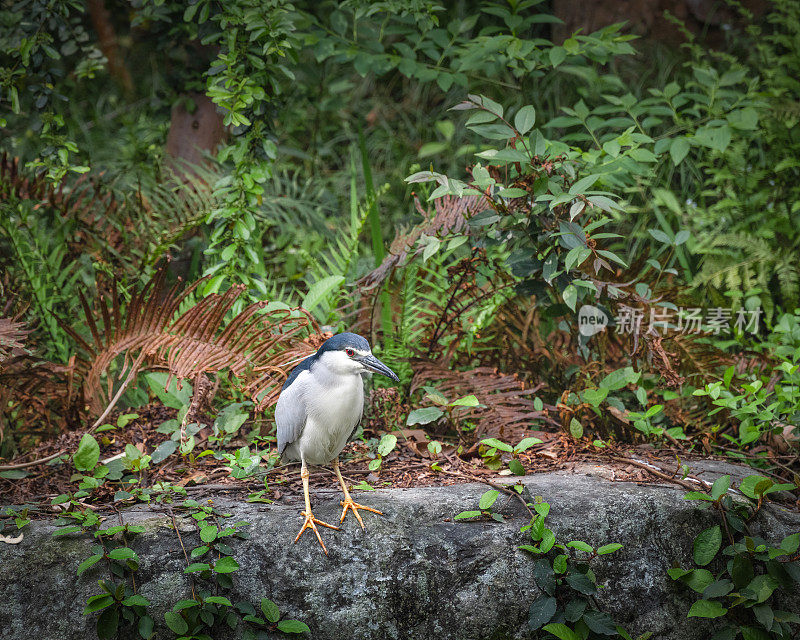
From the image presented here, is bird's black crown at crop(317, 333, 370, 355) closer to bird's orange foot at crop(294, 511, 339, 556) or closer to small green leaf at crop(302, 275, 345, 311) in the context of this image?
bird's orange foot at crop(294, 511, 339, 556)

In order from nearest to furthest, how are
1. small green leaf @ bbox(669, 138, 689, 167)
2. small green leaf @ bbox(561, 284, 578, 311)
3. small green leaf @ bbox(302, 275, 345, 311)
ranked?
1. small green leaf @ bbox(561, 284, 578, 311)
2. small green leaf @ bbox(302, 275, 345, 311)
3. small green leaf @ bbox(669, 138, 689, 167)

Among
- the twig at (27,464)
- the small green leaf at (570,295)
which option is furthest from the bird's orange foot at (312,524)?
the small green leaf at (570,295)

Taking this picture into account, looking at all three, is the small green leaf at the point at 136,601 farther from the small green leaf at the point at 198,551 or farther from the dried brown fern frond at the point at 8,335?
the dried brown fern frond at the point at 8,335

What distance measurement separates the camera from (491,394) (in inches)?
143

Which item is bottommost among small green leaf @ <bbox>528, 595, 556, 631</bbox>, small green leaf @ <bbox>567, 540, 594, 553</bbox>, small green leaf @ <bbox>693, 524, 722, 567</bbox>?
small green leaf @ <bbox>528, 595, 556, 631</bbox>

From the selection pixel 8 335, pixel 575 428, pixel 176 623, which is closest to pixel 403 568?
pixel 176 623

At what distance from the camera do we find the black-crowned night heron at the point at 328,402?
2779mm

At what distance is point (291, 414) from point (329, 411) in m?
0.20

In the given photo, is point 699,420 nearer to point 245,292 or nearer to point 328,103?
point 245,292

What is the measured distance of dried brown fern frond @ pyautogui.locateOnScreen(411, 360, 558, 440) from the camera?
3514mm

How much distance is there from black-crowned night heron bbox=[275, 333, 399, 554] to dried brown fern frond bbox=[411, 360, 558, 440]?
2.81ft

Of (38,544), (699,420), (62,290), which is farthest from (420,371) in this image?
(62,290)

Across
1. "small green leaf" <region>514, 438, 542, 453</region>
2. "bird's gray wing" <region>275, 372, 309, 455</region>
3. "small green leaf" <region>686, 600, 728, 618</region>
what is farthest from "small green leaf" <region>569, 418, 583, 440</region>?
"bird's gray wing" <region>275, 372, 309, 455</region>

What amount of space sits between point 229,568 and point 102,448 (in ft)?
4.47
